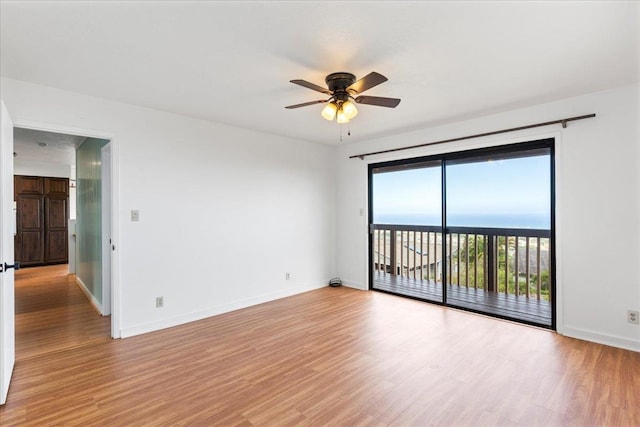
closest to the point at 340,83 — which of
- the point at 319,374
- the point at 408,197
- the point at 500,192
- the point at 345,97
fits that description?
the point at 345,97

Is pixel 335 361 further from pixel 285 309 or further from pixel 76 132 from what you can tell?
pixel 76 132

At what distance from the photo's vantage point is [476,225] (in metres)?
4.19

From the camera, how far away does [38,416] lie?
2016 millimetres

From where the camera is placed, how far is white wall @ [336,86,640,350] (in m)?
2.94

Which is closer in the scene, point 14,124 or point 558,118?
point 14,124

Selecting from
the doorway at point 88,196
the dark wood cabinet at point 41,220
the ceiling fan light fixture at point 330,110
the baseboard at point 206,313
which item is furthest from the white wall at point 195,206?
the dark wood cabinet at point 41,220

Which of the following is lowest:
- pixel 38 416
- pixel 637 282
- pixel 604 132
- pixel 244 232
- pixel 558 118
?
pixel 38 416

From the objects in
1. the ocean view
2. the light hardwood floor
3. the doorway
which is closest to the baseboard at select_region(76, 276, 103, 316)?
the doorway

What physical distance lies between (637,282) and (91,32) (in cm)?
477

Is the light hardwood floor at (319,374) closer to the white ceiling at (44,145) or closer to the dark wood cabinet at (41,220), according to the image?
the white ceiling at (44,145)

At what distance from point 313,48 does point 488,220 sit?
125 inches

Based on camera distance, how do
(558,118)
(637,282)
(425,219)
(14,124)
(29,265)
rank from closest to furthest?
(14,124)
(637,282)
(558,118)
(425,219)
(29,265)

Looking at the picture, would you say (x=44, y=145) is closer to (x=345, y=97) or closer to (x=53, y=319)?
(x=53, y=319)

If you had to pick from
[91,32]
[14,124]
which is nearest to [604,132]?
[91,32]
